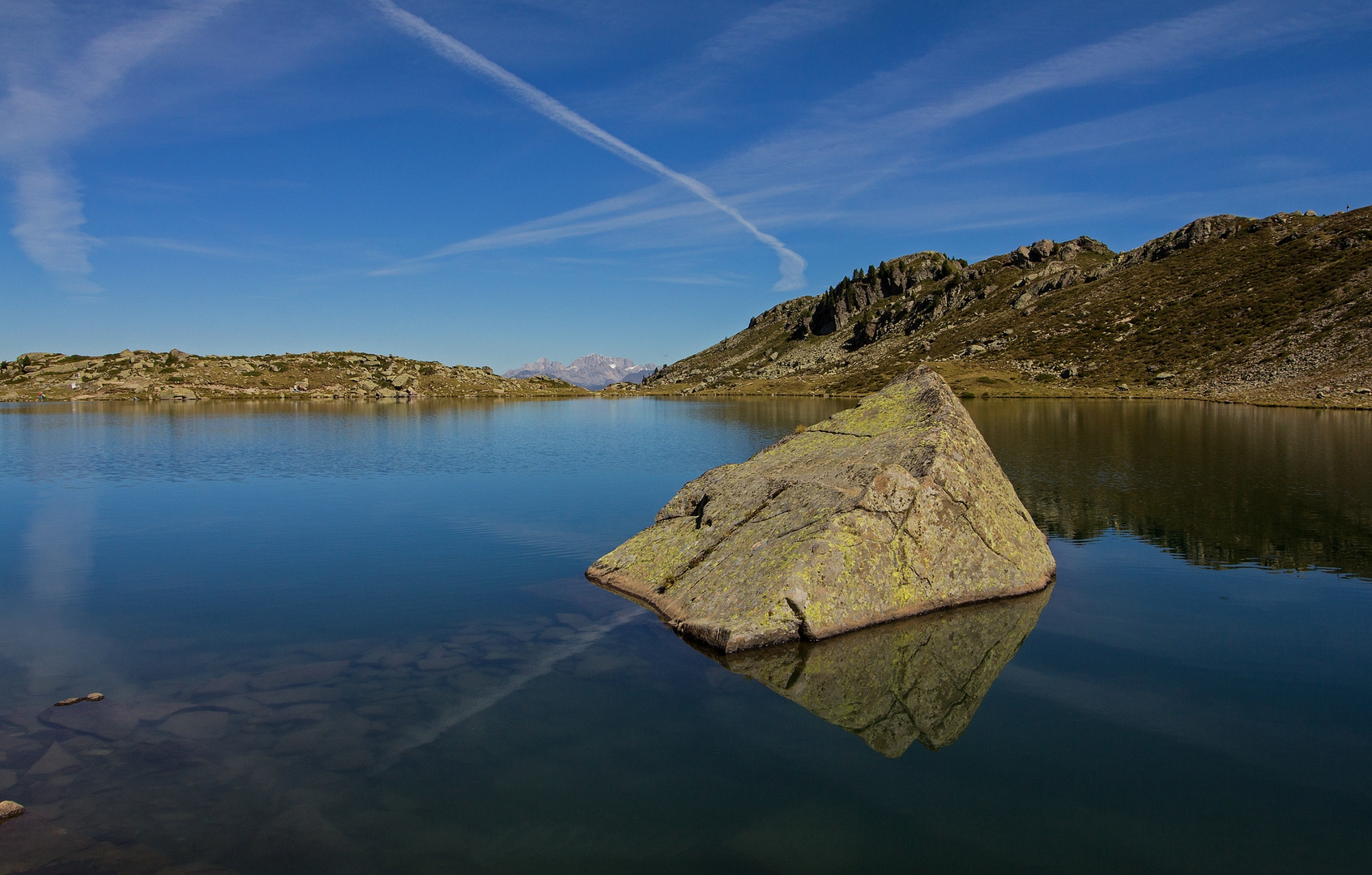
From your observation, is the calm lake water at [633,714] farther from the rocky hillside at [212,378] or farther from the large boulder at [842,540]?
the rocky hillside at [212,378]

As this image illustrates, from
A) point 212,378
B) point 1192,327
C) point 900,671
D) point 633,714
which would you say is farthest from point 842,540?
point 212,378

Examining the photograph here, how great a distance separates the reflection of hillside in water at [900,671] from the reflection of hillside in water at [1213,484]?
9.99 metres

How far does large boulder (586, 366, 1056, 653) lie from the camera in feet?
46.6

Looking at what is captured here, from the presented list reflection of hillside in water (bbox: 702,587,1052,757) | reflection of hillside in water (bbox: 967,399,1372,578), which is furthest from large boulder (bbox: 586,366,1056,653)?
reflection of hillside in water (bbox: 967,399,1372,578)

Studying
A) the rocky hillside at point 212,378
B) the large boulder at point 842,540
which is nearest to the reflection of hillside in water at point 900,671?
the large boulder at point 842,540

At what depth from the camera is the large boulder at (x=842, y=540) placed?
560 inches

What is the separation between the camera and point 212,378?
15750 cm

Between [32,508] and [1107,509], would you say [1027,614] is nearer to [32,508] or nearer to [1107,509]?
[1107,509]

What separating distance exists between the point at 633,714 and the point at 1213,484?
3048 cm

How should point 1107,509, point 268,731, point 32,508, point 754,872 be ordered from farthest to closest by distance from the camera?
point 32,508 < point 1107,509 < point 268,731 < point 754,872

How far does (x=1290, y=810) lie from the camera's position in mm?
8562

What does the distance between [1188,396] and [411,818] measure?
376ft

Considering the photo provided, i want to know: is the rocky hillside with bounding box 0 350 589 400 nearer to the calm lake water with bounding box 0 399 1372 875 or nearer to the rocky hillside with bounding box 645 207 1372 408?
the rocky hillside with bounding box 645 207 1372 408

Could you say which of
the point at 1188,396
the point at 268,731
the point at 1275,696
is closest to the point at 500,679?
the point at 268,731
